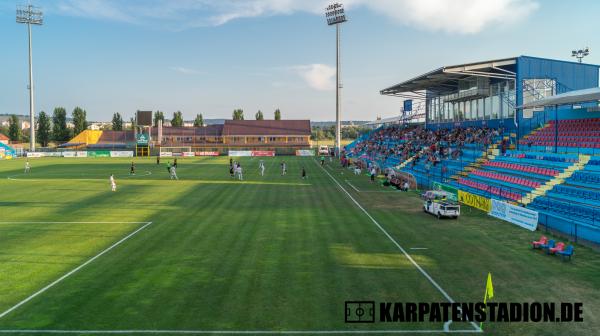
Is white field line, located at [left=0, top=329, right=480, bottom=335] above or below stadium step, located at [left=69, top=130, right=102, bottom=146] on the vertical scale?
below

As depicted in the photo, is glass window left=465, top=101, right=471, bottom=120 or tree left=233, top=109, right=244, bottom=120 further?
tree left=233, top=109, right=244, bottom=120

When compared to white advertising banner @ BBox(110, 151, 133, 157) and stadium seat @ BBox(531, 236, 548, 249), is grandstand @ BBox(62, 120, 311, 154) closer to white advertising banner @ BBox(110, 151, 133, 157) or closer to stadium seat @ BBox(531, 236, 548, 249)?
white advertising banner @ BBox(110, 151, 133, 157)

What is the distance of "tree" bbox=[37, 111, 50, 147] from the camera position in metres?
134

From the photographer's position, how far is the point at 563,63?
165 feet

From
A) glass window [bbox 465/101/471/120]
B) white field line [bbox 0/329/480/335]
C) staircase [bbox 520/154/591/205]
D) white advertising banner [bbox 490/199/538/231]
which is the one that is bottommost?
white field line [bbox 0/329/480/335]

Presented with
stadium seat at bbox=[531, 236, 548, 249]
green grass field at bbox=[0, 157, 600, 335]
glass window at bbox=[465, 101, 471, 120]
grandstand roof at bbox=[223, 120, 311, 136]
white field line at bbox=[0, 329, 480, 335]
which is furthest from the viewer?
grandstand roof at bbox=[223, 120, 311, 136]

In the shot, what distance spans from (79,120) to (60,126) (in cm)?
589

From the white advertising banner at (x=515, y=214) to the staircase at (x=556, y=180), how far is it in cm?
218

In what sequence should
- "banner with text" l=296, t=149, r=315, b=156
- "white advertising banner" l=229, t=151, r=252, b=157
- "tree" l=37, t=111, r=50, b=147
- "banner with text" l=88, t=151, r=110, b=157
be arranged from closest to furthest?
"banner with text" l=88, t=151, r=110, b=157 < "white advertising banner" l=229, t=151, r=252, b=157 < "banner with text" l=296, t=149, r=315, b=156 < "tree" l=37, t=111, r=50, b=147

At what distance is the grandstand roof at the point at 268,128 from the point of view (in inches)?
5025

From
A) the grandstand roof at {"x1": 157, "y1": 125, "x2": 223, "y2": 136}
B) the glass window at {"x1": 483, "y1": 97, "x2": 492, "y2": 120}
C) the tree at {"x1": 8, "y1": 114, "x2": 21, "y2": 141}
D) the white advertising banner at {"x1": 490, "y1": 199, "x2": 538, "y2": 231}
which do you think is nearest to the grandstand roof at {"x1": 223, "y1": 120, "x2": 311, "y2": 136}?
the grandstand roof at {"x1": 157, "y1": 125, "x2": 223, "y2": 136}

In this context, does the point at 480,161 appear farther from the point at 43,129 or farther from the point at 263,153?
the point at 43,129

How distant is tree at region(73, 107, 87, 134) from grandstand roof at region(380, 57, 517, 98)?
106 m

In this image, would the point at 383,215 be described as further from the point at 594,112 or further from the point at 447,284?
the point at 594,112
